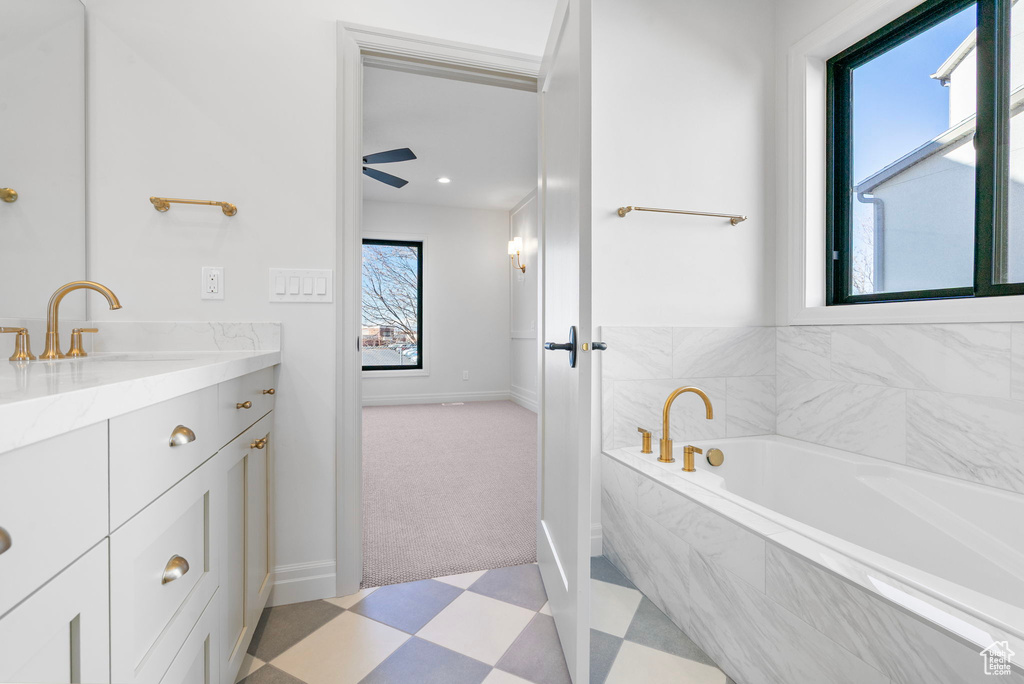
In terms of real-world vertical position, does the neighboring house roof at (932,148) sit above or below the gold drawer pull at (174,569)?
above

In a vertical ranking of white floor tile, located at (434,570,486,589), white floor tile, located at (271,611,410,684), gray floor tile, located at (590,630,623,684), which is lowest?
gray floor tile, located at (590,630,623,684)

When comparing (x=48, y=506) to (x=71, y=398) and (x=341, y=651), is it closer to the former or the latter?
(x=71, y=398)

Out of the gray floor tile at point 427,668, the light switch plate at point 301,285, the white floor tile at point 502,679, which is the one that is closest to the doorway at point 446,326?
the light switch plate at point 301,285

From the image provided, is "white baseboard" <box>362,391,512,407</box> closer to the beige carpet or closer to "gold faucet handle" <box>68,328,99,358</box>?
the beige carpet

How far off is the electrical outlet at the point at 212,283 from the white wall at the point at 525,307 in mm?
3589

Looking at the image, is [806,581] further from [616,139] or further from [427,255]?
[427,255]

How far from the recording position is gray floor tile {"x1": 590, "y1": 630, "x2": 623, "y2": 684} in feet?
4.17

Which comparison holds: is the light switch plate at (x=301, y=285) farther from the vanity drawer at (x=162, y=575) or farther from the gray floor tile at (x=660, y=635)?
the gray floor tile at (x=660, y=635)

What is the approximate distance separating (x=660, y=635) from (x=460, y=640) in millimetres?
611

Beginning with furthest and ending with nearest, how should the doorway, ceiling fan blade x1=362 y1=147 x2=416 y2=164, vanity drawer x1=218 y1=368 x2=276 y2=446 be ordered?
ceiling fan blade x1=362 y1=147 x2=416 y2=164, the doorway, vanity drawer x1=218 y1=368 x2=276 y2=446

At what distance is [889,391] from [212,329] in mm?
2452

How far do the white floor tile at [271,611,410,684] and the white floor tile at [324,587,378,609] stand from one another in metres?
0.08

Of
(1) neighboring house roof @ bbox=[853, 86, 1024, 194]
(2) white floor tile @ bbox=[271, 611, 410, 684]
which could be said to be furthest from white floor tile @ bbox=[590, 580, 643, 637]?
(1) neighboring house roof @ bbox=[853, 86, 1024, 194]

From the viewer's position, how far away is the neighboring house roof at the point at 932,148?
60.6 inches
